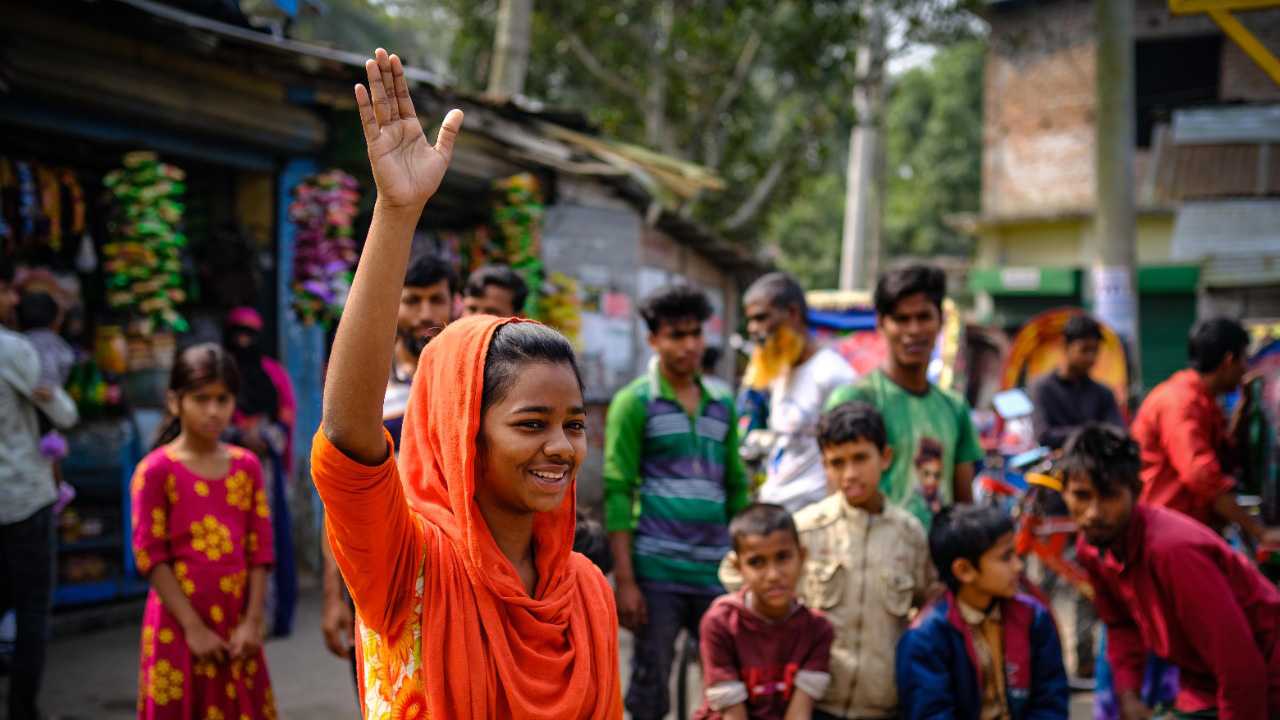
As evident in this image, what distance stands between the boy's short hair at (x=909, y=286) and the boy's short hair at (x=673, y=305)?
26.0 inches

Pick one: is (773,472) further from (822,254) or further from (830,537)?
(822,254)

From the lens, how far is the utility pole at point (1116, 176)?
8.89m

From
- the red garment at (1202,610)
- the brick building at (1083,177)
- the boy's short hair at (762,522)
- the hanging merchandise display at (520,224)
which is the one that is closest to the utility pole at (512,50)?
the hanging merchandise display at (520,224)

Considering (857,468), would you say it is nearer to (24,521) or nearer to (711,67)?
(24,521)

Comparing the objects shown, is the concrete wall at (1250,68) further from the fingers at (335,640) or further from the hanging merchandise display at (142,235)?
the fingers at (335,640)

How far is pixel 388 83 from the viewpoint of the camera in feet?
5.63

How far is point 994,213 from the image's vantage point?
22.3 m

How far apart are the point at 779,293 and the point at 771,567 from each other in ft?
4.77

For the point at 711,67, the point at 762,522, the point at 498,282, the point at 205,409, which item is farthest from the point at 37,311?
the point at 711,67

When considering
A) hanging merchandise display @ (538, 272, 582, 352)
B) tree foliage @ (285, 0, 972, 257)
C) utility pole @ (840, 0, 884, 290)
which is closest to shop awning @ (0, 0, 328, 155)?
hanging merchandise display @ (538, 272, 582, 352)

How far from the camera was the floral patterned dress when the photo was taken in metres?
3.31

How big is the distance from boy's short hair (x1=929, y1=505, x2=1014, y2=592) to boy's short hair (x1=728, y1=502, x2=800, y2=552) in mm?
470

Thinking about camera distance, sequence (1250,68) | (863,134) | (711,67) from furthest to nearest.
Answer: (1250,68), (863,134), (711,67)

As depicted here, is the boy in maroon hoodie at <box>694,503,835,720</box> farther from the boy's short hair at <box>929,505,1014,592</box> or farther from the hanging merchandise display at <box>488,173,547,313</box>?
the hanging merchandise display at <box>488,173,547,313</box>
